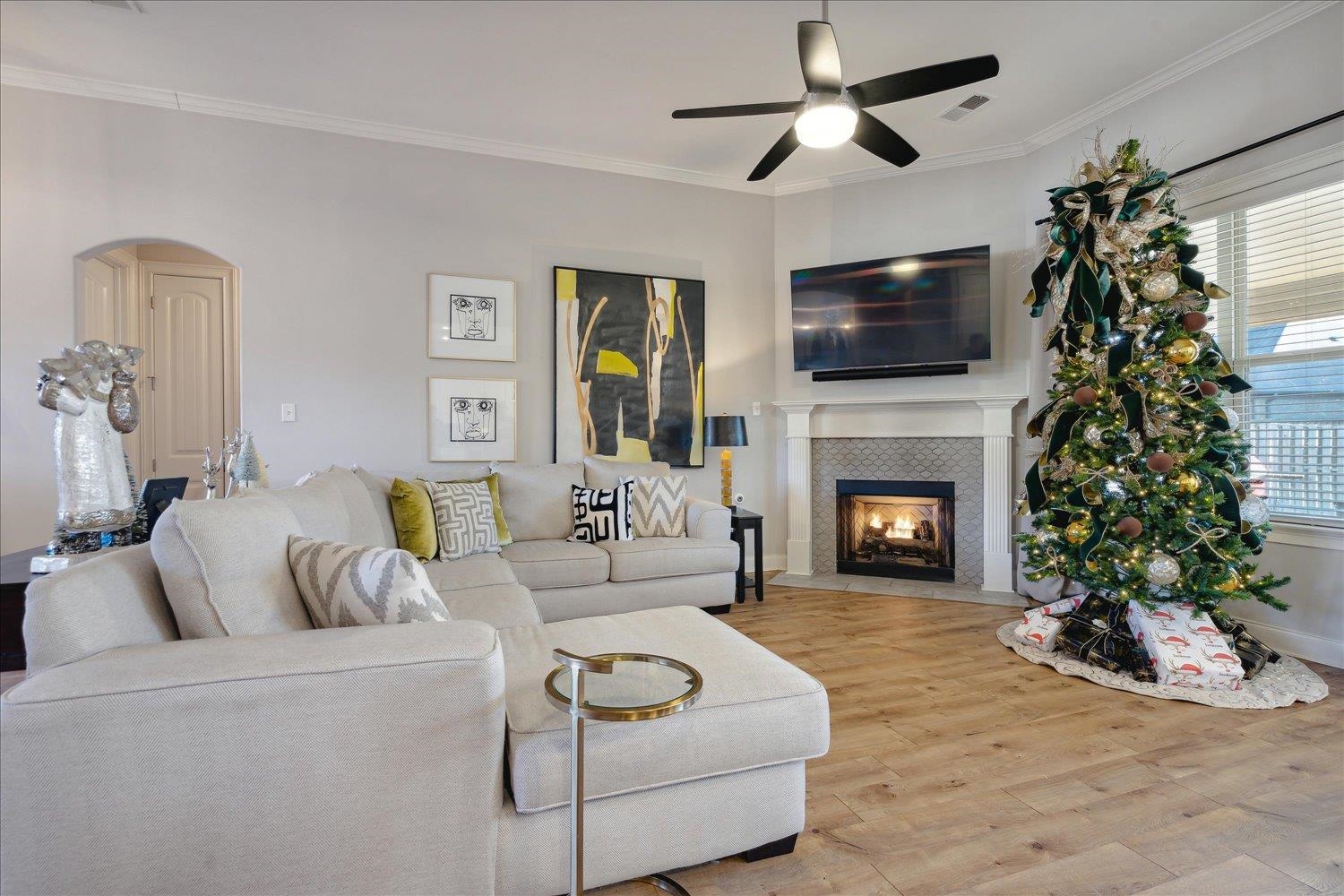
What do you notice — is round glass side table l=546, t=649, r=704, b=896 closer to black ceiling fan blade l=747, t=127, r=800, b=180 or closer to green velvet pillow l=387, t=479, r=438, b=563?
green velvet pillow l=387, t=479, r=438, b=563

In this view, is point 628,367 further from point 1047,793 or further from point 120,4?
point 1047,793

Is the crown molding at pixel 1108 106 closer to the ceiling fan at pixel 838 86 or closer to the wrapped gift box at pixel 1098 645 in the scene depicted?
the ceiling fan at pixel 838 86

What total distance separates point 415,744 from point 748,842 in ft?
2.70

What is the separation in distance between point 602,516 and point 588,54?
7.95 feet

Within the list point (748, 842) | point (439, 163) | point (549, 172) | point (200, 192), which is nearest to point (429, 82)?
point (439, 163)

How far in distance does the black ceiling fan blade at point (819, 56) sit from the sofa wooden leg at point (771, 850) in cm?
235

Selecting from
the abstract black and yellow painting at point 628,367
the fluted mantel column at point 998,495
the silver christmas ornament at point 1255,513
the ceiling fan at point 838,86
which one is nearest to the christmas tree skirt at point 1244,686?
the silver christmas ornament at point 1255,513

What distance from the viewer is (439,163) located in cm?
405

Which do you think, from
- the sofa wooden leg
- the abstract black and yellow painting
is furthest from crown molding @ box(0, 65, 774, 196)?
the sofa wooden leg

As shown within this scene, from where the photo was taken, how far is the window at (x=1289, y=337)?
2797mm

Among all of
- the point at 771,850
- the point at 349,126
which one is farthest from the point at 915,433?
the point at 349,126

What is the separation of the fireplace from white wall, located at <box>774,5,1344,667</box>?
544mm

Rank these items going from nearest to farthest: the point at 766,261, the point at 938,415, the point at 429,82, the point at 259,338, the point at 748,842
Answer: the point at 748,842
the point at 429,82
the point at 259,338
the point at 938,415
the point at 766,261

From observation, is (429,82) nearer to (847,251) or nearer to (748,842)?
(847,251)
